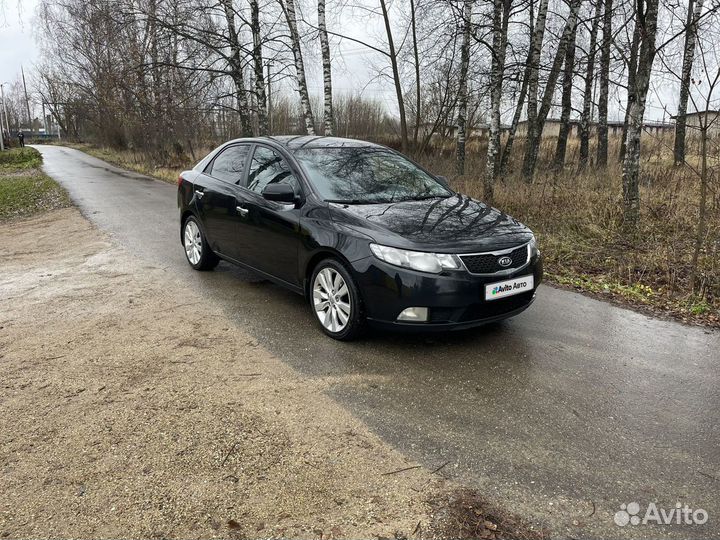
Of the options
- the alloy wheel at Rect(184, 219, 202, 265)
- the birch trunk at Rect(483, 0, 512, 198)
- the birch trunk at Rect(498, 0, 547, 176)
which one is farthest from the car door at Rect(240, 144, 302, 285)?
the birch trunk at Rect(498, 0, 547, 176)

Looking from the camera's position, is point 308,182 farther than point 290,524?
Yes

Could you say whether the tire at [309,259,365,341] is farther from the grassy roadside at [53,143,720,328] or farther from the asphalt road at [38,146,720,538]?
the grassy roadside at [53,143,720,328]

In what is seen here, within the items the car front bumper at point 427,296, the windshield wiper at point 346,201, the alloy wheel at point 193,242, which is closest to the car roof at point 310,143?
the windshield wiper at point 346,201

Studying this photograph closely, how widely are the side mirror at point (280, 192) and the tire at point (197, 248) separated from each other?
1948 mm

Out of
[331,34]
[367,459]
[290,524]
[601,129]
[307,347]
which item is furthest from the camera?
[601,129]

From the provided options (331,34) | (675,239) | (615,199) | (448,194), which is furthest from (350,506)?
(331,34)

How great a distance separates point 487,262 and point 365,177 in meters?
1.64

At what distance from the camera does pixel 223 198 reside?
18.7 feet

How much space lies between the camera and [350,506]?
2.44 metres

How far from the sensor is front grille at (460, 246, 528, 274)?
12.7 feet

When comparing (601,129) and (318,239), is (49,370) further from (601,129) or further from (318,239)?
(601,129)

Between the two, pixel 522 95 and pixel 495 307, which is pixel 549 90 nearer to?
pixel 522 95

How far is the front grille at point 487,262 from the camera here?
3877 mm

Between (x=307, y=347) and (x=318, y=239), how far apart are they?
0.89 metres
